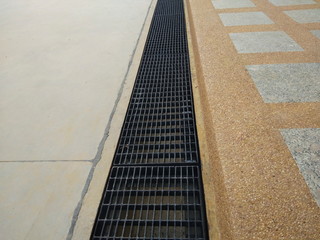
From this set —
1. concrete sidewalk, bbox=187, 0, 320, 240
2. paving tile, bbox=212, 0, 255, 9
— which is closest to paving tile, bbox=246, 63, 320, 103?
concrete sidewalk, bbox=187, 0, 320, 240

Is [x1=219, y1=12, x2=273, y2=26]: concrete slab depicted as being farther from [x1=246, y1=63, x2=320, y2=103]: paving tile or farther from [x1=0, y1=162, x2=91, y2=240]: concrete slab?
[x1=0, y1=162, x2=91, y2=240]: concrete slab

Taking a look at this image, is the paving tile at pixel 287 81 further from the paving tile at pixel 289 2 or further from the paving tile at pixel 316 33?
the paving tile at pixel 289 2

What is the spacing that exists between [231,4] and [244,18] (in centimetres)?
120

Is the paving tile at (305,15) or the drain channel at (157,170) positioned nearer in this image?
the drain channel at (157,170)

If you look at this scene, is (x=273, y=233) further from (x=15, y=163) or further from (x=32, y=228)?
(x=15, y=163)

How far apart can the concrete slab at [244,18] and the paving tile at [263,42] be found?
57cm

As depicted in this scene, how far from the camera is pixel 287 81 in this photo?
2473 millimetres

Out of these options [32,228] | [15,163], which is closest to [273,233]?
[32,228]

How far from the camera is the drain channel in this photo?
155 cm

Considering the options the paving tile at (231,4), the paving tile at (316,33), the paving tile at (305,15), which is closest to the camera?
the paving tile at (316,33)

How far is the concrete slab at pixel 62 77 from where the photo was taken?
2.23m

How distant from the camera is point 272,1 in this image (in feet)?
17.3

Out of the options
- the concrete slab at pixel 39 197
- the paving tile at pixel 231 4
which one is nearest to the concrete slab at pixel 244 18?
the paving tile at pixel 231 4

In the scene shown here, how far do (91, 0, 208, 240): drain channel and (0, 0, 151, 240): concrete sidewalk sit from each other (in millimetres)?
269
